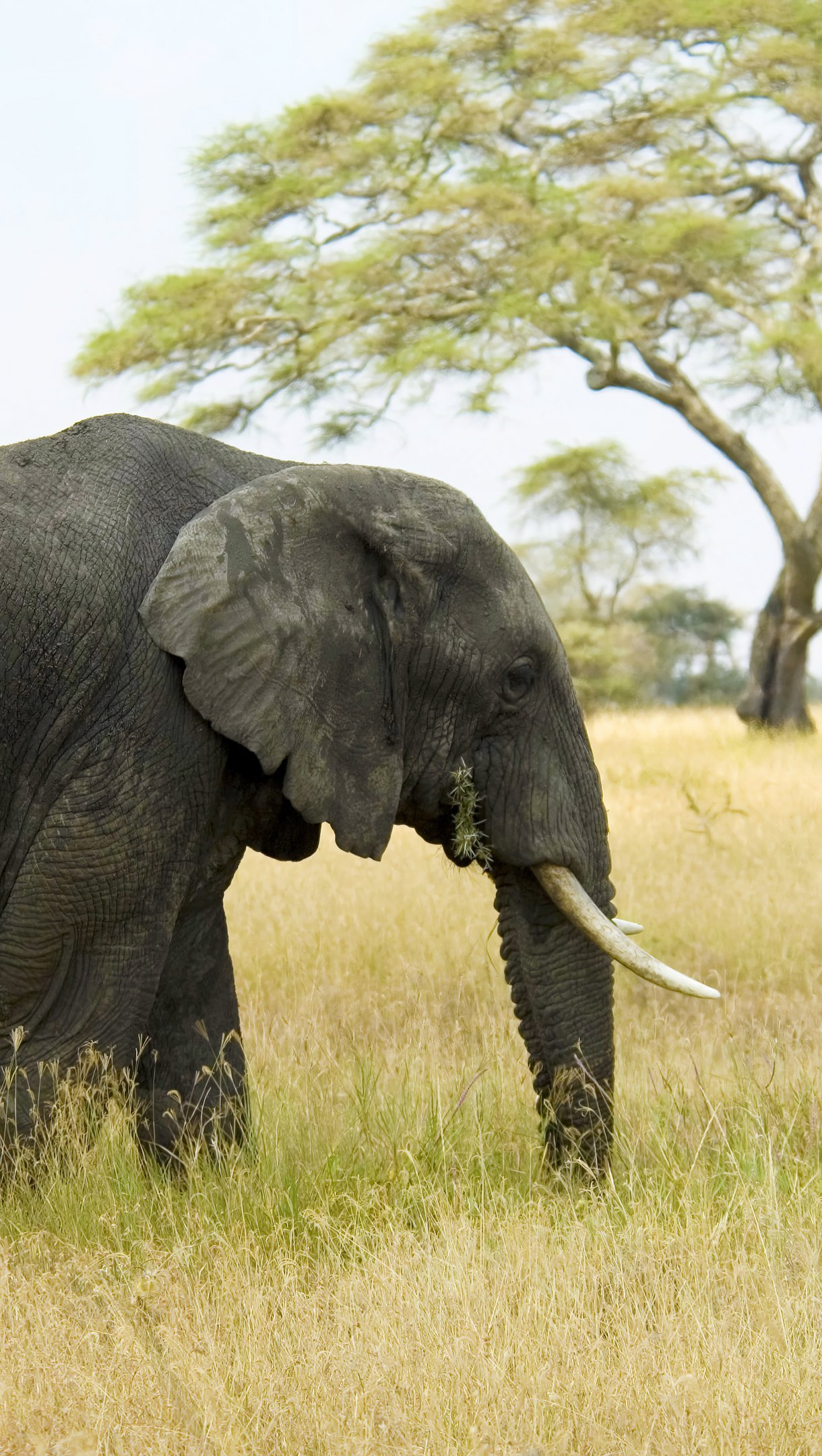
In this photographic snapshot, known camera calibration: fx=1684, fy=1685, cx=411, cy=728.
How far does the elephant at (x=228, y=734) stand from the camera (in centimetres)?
395

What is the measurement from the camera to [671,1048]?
5.86 meters

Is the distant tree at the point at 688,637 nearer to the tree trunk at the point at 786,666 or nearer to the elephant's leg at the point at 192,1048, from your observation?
the tree trunk at the point at 786,666

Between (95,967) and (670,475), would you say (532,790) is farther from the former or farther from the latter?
(670,475)

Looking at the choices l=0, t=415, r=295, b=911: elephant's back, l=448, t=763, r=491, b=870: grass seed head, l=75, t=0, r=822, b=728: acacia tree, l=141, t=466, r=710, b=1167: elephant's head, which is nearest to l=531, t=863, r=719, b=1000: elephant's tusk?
l=141, t=466, r=710, b=1167: elephant's head

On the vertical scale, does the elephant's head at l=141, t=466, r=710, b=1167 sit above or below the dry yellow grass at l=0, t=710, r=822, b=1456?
above

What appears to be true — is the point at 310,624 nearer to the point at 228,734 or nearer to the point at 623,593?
the point at 228,734

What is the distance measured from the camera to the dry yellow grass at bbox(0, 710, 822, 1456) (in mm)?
3064

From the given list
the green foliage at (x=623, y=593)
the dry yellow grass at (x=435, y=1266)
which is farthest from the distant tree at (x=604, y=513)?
the dry yellow grass at (x=435, y=1266)

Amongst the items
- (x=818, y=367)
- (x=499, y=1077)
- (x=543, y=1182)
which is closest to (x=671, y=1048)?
(x=499, y=1077)

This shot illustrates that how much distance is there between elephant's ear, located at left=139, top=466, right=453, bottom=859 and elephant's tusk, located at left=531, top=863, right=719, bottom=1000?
492 millimetres

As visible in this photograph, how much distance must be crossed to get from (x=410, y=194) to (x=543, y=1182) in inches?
791

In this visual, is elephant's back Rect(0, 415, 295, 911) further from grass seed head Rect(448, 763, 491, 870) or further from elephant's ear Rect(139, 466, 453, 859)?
grass seed head Rect(448, 763, 491, 870)

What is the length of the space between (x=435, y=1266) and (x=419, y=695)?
4.60 feet

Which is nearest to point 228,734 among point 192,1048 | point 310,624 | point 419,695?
point 310,624
